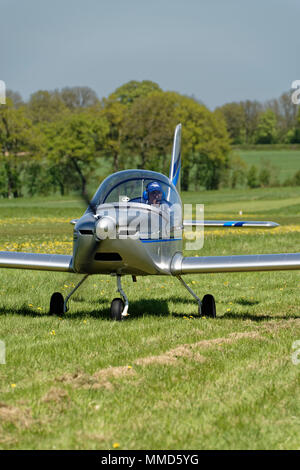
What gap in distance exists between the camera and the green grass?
95387 millimetres

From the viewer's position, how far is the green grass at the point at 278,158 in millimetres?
95387

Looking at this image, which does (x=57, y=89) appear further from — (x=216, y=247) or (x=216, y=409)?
(x=216, y=409)

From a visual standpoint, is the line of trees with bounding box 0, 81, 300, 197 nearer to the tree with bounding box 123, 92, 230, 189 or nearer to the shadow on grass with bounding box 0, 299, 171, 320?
the tree with bounding box 123, 92, 230, 189

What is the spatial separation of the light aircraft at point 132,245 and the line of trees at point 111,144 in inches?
2210

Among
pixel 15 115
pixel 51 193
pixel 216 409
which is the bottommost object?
pixel 51 193

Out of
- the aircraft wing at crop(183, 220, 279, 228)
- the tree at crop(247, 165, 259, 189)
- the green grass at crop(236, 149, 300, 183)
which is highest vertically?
the aircraft wing at crop(183, 220, 279, 228)

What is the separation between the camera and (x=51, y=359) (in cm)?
686

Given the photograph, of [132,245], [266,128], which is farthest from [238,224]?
[266,128]

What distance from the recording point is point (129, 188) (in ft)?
31.2

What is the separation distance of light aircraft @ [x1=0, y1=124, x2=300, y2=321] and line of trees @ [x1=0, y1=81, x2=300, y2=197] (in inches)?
2210

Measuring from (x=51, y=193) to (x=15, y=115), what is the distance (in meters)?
12.3

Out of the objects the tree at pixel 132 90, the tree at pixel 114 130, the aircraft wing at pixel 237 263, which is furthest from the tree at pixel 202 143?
the aircraft wing at pixel 237 263

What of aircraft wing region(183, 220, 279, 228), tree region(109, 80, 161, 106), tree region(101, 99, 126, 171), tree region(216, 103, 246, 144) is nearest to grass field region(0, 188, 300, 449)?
aircraft wing region(183, 220, 279, 228)

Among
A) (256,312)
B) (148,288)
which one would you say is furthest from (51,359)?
(148,288)
